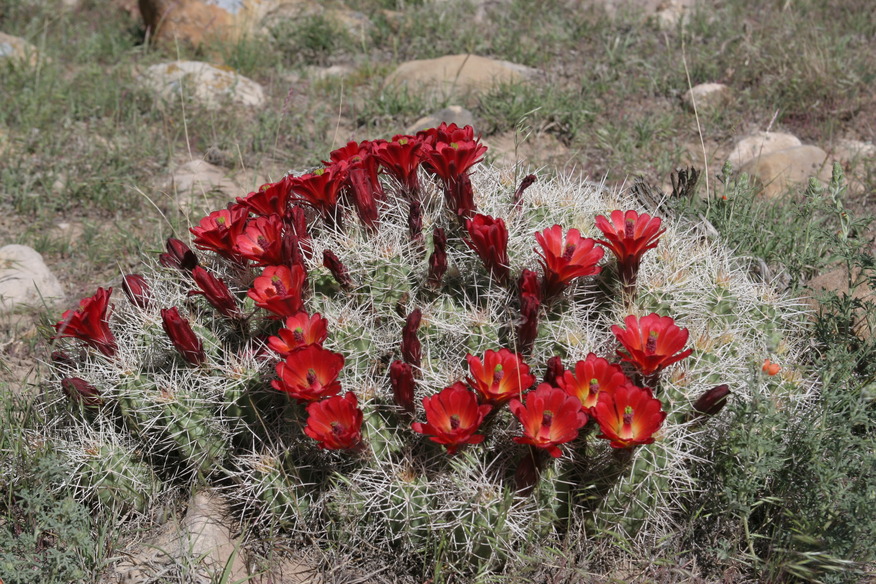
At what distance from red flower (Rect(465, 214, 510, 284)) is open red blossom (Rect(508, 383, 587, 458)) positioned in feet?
1.94

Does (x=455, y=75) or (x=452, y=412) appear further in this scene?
(x=455, y=75)

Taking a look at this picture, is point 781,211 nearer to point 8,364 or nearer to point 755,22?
point 755,22

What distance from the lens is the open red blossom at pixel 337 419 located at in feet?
8.32

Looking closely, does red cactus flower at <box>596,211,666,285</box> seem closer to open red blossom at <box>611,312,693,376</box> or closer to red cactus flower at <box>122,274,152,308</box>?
open red blossom at <box>611,312,693,376</box>

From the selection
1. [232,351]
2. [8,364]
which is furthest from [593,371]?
[8,364]

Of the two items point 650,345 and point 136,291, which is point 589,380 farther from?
point 136,291

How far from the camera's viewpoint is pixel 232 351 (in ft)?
10.5

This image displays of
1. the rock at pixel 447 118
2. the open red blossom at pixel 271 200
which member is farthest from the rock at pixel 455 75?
the open red blossom at pixel 271 200

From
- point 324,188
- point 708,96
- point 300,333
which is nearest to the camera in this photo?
point 300,333

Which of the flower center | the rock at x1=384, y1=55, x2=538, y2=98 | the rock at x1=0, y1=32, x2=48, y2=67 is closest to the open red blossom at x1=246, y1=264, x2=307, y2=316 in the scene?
the flower center

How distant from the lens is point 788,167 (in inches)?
202

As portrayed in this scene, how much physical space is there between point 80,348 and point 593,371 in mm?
2228

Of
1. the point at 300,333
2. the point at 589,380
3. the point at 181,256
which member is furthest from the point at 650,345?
the point at 181,256

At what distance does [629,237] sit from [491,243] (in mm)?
510
